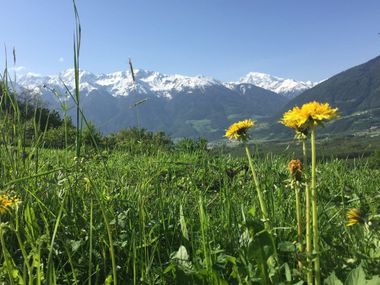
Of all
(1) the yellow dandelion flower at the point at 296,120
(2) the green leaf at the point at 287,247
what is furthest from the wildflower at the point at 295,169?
(2) the green leaf at the point at 287,247

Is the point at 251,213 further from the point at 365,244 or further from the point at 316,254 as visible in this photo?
the point at 316,254

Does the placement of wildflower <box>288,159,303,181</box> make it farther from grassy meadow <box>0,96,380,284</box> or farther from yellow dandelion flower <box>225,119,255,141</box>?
yellow dandelion flower <box>225,119,255,141</box>

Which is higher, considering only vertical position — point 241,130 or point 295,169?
point 241,130

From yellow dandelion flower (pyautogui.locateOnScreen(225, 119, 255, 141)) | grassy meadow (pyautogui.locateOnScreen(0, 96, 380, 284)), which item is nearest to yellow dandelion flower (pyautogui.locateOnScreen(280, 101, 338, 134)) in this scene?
grassy meadow (pyautogui.locateOnScreen(0, 96, 380, 284))

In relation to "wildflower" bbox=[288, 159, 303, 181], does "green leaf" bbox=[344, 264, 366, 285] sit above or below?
below

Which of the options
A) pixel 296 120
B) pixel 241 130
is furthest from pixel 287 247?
pixel 241 130

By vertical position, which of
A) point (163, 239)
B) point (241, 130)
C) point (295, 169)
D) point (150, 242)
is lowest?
point (163, 239)

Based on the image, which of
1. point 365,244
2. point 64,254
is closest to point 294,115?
point 365,244

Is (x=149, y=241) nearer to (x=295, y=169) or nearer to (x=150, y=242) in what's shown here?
(x=150, y=242)

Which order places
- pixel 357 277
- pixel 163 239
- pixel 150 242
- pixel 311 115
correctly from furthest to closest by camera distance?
pixel 163 239, pixel 150 242, pixel 311 115, pixel 357 277

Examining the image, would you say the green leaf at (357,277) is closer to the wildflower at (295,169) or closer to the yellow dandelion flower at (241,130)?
the wildflower at (295,169)

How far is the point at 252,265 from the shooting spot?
1.99 meters

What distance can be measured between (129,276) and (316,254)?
1066mm

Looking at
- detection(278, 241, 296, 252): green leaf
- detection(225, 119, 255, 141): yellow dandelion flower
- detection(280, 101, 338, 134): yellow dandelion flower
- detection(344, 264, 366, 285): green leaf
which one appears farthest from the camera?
detection(225, 119, 255, 141): yellow dandelion flower
